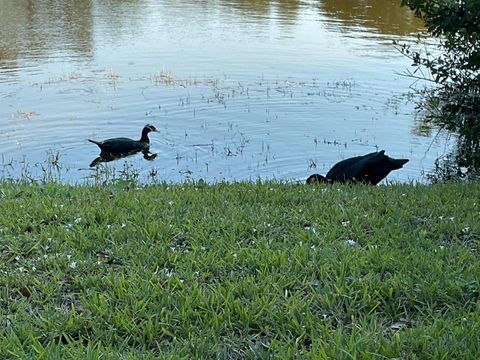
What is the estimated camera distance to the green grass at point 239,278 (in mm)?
3037

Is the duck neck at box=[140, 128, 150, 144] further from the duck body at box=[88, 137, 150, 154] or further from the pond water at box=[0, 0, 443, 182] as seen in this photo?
the duck body at box=[88, 137, 150, 154]

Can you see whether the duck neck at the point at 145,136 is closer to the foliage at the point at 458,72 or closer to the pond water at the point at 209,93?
the pond water at the point at 209,93

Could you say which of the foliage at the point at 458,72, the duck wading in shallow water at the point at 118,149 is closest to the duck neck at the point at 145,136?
the duck wading in shallow water at the point at 118,149

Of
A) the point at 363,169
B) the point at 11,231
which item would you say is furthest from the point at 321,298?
the point at 363,169

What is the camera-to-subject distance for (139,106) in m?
13.5

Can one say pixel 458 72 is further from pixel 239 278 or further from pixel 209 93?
pixel 239 278

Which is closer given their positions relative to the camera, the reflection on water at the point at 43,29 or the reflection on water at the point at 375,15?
the reflection on water at the point at 43,29

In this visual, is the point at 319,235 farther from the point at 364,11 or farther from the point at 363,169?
the point at 364,11

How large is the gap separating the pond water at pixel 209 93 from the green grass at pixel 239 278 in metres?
4.58

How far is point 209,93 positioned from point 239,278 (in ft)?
36.0

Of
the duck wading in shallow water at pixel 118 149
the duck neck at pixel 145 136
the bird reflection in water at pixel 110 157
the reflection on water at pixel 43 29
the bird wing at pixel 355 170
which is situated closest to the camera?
the bird wing at pixel 355 170

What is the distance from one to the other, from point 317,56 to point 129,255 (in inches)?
584

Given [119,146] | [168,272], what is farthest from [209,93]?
[168,272]

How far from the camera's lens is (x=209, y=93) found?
14.4m
